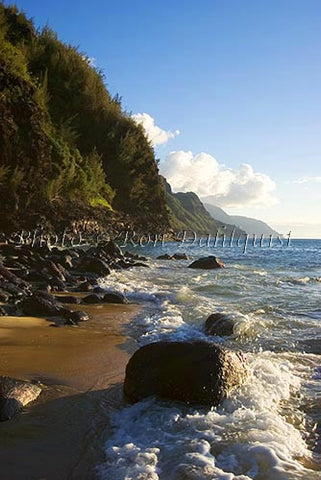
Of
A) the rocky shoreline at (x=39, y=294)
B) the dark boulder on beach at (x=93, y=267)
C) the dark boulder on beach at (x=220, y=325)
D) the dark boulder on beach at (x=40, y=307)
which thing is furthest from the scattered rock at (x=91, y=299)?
the dark boulder on beach at (x=93, y=267)

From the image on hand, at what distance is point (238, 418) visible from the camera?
388cm

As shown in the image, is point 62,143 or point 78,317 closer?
point 78,317

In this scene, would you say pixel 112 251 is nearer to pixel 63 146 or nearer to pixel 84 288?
pixel 84 288

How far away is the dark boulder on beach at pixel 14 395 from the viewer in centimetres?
367

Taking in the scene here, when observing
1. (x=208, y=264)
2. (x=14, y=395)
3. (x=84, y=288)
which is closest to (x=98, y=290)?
(x=84, y=288)

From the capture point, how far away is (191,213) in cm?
16325

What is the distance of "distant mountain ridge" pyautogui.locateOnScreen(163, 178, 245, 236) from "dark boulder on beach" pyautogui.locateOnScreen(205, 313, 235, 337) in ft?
382

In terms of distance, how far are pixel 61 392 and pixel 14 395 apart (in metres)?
0.57

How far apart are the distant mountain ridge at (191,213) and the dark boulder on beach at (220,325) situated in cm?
11657

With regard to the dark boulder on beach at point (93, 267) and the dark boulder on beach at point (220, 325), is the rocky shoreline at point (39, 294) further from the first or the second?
the dark boulder on beach at point (220, 325)

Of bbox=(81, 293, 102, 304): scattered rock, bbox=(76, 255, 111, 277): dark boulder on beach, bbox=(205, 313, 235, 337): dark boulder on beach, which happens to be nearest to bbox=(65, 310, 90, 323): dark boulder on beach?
bbox=(81, 293, 102, 304): scattered rock

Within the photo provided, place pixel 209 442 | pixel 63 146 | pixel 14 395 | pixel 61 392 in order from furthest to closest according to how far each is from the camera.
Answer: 1. pixel 63 146
2. pixel 61 392
3. pixel 14 395
4. pixel 209 442

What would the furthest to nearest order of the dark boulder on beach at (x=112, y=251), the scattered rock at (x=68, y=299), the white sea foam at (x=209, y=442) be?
the dark boulder on beach at (x=112, y=251) < the scattered rock at (x=68, y=299) < the white sea foam at (x=209, y=442)

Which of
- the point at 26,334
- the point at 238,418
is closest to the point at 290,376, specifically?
the point at 238,418
